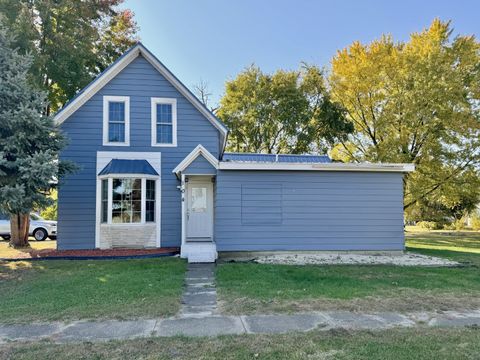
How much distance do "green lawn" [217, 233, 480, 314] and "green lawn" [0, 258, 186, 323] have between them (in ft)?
3.76

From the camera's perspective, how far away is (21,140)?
9.15m

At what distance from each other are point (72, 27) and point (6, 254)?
9.69m

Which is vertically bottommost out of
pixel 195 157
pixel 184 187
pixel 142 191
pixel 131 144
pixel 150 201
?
pixel 150 201

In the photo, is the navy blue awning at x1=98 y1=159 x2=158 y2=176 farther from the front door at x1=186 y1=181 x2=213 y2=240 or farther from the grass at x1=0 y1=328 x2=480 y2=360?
the grass at x1=0 y1=328 x2=480 y2=360

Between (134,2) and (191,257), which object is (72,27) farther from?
(191,257)

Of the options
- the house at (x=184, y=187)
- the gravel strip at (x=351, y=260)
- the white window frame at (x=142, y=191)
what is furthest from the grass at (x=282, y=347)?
the white window frame at (x=142, y=191)

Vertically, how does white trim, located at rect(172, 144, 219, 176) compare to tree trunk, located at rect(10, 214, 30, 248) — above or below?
above

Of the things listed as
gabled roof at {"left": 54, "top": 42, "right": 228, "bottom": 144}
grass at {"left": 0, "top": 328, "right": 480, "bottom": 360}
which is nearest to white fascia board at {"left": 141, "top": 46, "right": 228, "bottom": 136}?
gabled roof at {"left": 54, "top": 42, "right": 228, "bottom": 144}

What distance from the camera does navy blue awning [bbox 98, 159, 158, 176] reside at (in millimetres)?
11656

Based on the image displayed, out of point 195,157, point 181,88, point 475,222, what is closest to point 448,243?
point 475,222

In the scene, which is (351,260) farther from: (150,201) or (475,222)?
(475,222)

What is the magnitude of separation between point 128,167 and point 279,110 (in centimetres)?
1638

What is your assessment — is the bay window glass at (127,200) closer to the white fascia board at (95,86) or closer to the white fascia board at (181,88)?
A: the white fascia board at (95,86)

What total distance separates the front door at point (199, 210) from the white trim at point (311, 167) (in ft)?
6.44
